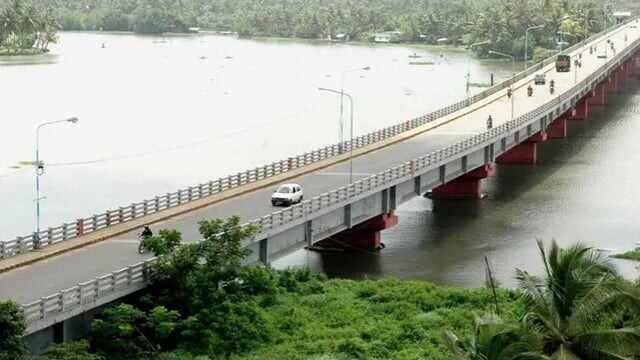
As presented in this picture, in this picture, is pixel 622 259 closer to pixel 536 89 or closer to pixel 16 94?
pixel 536 89

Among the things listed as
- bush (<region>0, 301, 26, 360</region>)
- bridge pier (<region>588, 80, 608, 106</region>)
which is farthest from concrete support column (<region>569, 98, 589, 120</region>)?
bush (<region>0, 301, 26, 360</region>)

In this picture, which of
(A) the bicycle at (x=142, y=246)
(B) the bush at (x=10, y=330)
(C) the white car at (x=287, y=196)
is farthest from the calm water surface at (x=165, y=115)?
(B) the bush at (x=10, y=330)

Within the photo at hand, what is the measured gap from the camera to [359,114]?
12262cm

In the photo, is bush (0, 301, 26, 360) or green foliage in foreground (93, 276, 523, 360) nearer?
bush (0, 301, 26, 360)

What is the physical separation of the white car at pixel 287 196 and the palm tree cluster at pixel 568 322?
1112 inches

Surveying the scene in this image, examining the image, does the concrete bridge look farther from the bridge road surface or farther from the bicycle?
the bicycle

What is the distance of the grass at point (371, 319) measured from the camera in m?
38.9

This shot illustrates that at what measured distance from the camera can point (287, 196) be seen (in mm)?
53375

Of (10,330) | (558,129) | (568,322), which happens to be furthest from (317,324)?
(558,129)

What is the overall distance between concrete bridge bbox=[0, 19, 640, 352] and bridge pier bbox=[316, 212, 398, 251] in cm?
6

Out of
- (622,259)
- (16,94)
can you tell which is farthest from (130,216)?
(16,94)

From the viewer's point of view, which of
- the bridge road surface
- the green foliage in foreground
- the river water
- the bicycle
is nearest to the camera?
the green foliage in foreground

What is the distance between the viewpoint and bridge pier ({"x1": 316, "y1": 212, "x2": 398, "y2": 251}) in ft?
199

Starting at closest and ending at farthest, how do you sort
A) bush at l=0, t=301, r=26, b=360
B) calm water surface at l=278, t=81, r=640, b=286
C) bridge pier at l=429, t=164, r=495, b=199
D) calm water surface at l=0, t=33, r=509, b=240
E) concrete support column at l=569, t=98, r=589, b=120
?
bush at l=0, t=301, r=26, b=360 < calm water surface at l=278, t=81, r=640, b=286 < bridge pier at l=429, t=164, r=495, b=199 < calm water surface at l=0, t=33, r=509, b=240 < concrete support column at l=569, t=98, r=589, b=120
